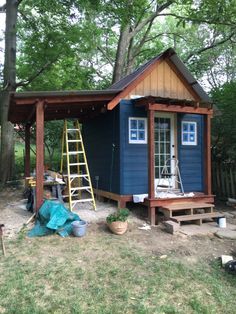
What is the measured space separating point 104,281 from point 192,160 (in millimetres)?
5422

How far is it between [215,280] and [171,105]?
13.7ft

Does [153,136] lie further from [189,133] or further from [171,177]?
[189,133]

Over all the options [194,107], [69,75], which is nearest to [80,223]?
[194,107]

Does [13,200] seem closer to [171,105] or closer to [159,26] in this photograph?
[171,105]

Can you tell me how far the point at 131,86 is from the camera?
7711 millimetres

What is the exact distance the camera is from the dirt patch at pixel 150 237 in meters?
5.16

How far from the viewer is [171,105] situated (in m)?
7.25

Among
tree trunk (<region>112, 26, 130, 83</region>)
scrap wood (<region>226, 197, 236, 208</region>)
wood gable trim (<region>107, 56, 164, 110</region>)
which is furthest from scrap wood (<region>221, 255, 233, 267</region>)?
tree trunk (<region>112, 26, 130, 83</region>)

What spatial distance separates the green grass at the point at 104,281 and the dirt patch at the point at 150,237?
0.31 meters

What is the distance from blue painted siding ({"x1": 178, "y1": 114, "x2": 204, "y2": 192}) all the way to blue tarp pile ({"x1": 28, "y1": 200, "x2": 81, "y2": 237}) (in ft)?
12.4

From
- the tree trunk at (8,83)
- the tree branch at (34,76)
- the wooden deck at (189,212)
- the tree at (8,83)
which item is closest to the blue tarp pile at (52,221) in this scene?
the wooden deck at (189,212)

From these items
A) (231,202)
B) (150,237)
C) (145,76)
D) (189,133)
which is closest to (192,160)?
(189,133)

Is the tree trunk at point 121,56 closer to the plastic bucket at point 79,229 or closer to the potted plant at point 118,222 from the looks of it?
the potted plant at point 118,222

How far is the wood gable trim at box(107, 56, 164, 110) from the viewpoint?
7348 millimetres
